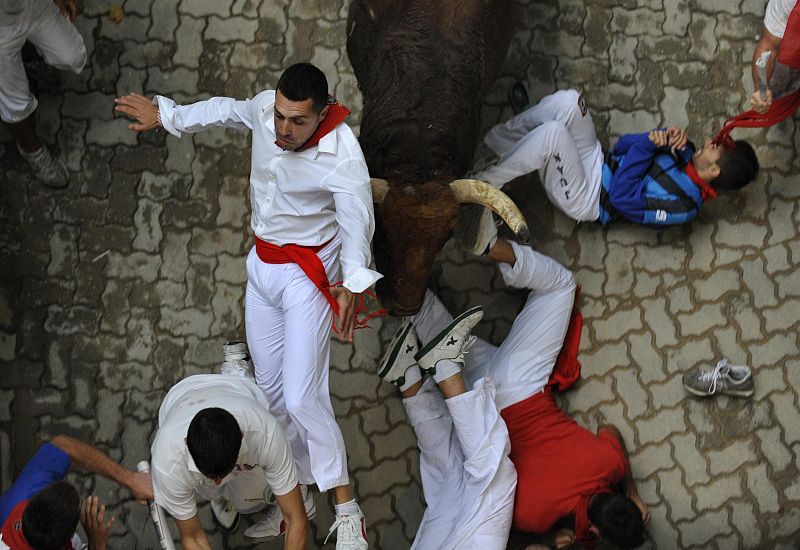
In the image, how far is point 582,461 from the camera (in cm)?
513

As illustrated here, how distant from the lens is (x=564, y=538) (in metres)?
5.11

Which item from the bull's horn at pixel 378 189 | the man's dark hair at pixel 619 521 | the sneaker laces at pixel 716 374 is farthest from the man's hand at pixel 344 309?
the sneaker laces at pixel 716 374

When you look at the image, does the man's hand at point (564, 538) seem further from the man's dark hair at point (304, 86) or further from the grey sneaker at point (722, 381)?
the man's dark hair at point (304, 86)

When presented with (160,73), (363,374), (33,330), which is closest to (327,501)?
(363,374)

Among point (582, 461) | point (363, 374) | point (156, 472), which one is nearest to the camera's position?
point (156, 472)

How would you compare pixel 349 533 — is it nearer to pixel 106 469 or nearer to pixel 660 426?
pixel 106 469

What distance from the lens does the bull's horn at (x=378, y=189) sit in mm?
4402

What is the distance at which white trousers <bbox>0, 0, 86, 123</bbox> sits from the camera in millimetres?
4855

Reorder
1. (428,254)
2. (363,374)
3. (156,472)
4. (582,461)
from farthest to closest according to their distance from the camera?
(363,374)
(582,461)
(428,254)
(156,472)

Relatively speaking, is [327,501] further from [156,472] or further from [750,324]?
[750,324]

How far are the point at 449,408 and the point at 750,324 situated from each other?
216 centimetres

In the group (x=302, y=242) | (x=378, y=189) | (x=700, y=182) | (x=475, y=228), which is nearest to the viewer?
(x=378, y=189)

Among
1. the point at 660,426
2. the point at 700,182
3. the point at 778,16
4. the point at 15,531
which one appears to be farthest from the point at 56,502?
the point at 778,16

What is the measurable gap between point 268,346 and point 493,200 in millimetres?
1453
